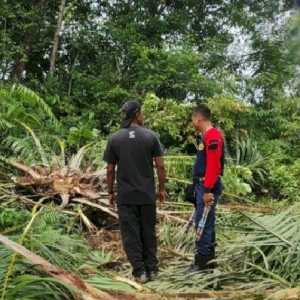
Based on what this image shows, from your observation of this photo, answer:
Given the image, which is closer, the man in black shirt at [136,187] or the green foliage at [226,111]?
the man in black shirt at [136,187]

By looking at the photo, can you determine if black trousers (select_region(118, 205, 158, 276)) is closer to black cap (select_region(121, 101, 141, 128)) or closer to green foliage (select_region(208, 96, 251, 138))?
black cap (select_region(121, 101, 141, 128))

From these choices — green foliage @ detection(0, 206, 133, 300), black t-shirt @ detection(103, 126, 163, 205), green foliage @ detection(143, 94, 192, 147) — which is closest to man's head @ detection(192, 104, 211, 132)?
black t-shirt @ detection(103, 126, 163, 205)

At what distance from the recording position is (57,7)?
49.1ft

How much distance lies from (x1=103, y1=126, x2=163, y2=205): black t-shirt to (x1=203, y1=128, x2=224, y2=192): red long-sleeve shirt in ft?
1.62

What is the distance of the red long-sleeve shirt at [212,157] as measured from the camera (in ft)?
17.7

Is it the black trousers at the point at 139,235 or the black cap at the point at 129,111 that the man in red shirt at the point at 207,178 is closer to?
the black trousers at the point at 139,235

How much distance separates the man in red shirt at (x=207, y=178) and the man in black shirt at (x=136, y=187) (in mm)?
394

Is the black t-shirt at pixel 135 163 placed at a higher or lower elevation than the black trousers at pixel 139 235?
higher

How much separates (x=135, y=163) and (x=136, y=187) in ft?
0.71

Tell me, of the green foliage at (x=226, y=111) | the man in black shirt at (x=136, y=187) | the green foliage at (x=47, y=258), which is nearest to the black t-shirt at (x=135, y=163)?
the man in black shirt at (x=136, y=187)

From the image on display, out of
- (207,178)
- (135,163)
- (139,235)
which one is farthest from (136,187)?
(207,178)

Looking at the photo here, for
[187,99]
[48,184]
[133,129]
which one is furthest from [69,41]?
[133,129]

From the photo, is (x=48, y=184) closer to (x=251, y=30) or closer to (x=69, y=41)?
(x=69, y=41)

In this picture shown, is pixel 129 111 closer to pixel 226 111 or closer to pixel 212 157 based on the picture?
pixel 212 157
